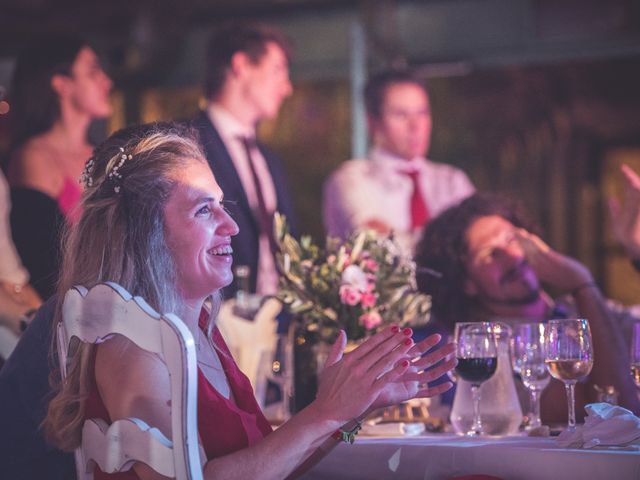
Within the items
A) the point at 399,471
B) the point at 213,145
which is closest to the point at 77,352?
the point at 399,471

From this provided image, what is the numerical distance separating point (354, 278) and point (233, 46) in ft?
7.61

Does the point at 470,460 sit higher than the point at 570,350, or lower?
lower

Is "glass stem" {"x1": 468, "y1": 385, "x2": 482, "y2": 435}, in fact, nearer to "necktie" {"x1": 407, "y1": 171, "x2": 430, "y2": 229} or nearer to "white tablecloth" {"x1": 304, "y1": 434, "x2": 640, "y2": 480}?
"white tablecloth" {"x1": 304, "y1": 434, "x2": 640, "y2": 480}

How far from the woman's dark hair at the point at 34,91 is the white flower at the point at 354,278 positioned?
2080mm

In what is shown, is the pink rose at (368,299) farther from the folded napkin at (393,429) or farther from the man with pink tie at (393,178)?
the man with pink tie at (393,178)

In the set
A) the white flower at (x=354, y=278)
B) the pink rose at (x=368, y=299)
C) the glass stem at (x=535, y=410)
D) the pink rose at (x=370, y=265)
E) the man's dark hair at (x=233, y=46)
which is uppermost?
the man's dark hair at (x=233, y=46)

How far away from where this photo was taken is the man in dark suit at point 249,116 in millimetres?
4383

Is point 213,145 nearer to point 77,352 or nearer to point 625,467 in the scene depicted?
point 77,352

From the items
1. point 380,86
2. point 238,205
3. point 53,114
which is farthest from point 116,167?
point 380,86

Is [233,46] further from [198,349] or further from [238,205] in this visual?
[198,349]

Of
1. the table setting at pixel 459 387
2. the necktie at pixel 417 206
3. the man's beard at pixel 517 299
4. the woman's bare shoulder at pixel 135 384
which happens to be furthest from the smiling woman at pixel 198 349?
the necktie at pixel 417 206

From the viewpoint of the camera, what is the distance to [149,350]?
1.49m

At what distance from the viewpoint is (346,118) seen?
22.0 feet

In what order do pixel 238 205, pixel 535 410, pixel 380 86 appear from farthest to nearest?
pixel 380 86 < pixel 238 205 < pixel 535 410
